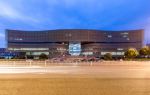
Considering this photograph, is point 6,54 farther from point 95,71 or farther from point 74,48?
point 95,71

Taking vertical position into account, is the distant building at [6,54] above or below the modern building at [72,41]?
below

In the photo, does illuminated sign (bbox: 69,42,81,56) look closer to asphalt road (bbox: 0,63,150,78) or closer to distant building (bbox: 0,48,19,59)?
distant building (bbox: 0,48,19,59)

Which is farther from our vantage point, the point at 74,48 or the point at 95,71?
the point at 74,48

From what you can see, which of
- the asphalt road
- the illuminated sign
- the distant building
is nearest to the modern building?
the illuminated sign

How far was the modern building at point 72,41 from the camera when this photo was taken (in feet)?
389

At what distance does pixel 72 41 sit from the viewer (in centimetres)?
12006

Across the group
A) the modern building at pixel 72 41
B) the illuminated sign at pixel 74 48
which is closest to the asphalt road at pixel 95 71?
the modern building at pixel 72 41

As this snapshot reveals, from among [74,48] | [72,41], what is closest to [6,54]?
[72,41]

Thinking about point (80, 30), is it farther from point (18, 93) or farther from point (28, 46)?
point (18, 93)

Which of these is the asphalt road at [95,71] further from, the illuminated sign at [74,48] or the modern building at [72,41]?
the illuminated sign at [74,48]

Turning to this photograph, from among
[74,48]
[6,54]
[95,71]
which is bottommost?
[95,71]

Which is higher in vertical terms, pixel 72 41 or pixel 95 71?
pixel 72 41

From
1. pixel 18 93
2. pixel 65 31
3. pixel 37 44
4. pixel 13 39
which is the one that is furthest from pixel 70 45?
pixel 18 93

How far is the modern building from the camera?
119 meters
